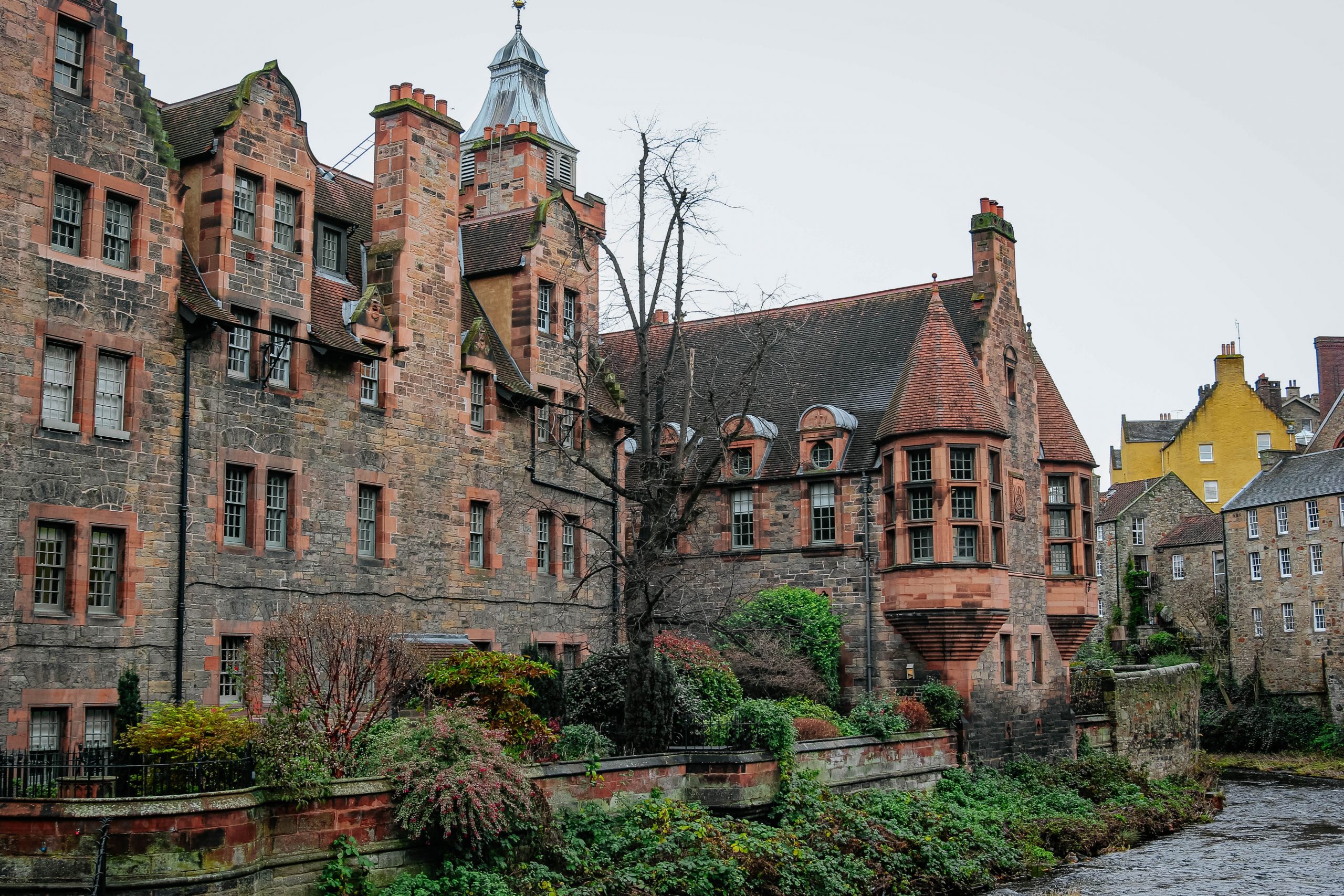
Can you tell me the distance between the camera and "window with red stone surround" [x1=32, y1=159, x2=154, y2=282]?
21406 millimetres

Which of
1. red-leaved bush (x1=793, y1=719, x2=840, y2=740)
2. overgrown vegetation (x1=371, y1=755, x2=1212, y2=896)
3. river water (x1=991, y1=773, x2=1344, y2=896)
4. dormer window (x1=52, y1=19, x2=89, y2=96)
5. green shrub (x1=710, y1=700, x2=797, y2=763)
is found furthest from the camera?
red-leaved bush (x1=793, y1=719, x2=840, y2=740)

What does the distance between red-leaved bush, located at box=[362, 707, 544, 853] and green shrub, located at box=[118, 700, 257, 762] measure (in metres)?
2.15

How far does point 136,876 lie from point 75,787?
1.32 meters

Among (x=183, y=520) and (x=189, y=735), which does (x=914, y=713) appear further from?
(x=189, y=735)

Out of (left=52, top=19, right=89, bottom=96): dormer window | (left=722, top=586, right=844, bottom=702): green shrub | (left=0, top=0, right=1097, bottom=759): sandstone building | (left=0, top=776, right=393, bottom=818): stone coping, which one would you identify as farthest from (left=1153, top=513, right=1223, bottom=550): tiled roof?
→ (left=0, top=776, right=393, bottom=818): stone coping

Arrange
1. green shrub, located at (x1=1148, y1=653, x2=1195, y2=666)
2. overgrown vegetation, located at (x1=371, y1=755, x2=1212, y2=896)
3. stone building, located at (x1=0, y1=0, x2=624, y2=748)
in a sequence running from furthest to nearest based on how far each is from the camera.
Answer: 1. green shrub, located at (x1=1148, y1=653, x2=1195, y2=666)
2. stone building, located at (x1=0, y1=0, x2=624, y2=748)
3. overgrown vegetation, located at (x1=371, y1=755, x2=1212, y2=896)

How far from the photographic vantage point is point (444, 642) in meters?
26.3

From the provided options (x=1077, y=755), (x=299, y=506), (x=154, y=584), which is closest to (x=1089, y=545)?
(x=1077, y=755)

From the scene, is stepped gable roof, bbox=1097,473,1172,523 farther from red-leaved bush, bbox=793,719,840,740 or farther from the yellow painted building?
red-leaved bush, bbox=793,719,840,740

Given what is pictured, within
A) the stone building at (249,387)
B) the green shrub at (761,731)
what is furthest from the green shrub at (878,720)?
the stone building at (249,387)

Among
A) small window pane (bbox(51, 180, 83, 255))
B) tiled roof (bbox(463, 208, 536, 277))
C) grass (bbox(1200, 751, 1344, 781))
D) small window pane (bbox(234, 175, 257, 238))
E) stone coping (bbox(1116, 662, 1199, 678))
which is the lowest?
grass (bbox(1200, 751, 1344, 781))

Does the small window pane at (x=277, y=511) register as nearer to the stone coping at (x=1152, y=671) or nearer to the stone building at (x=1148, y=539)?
the stone coping at (x=1152, y=671)

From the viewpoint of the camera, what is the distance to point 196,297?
23.9 metres

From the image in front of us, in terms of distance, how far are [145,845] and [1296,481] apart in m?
54.9
